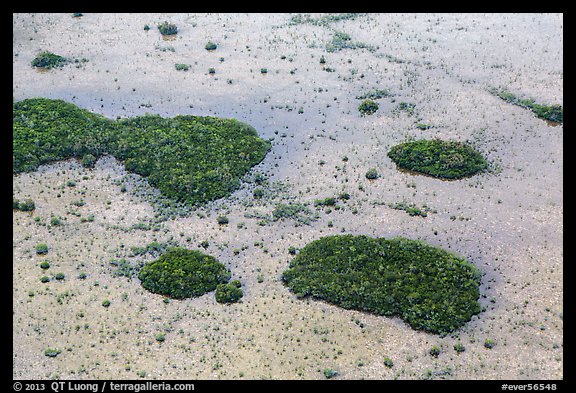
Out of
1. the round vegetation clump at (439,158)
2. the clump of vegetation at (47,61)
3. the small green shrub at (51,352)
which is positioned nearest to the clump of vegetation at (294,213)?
the round vegetation clump at (439,158)

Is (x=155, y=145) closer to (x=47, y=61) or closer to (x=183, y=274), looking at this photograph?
(x=183, y=274)

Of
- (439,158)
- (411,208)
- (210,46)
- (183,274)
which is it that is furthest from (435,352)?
(210,46)

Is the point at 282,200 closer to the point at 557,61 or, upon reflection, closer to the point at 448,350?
the point at 448,350

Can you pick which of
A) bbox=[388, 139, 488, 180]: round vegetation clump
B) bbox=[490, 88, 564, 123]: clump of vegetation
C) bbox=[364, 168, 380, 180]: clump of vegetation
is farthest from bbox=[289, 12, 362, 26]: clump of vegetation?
bbox=[364, 168, 380, 180]: clump of vegetation

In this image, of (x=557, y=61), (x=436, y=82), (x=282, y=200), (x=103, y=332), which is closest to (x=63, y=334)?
(x=103, y=332)

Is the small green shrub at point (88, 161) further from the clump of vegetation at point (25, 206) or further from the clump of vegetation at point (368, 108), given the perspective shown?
the clump of vegetation at point (368, 108)

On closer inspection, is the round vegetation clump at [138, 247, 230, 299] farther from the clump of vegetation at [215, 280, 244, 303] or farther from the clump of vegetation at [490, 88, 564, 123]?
the clump of vegetation at [490, 88, 564, 123]
